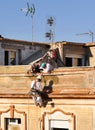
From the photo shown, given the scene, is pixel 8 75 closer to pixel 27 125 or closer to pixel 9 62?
pixel 27 125

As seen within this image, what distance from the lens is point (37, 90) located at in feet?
65.1

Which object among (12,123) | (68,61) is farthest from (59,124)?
(68,61)

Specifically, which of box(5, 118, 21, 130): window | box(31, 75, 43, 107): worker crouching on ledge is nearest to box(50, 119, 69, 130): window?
box(31, 75, 43, 107): worker crouching on ledge

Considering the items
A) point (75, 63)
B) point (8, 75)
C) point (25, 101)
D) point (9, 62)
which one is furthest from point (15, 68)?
point (75, 63)

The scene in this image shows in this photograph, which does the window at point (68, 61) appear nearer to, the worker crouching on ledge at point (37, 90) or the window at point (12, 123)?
the window at point (12, 123)

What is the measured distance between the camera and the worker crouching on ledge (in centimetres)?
1978

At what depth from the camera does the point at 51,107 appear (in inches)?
782

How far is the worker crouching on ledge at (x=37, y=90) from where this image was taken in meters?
19.8

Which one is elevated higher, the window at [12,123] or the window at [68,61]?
the window at [68,61]

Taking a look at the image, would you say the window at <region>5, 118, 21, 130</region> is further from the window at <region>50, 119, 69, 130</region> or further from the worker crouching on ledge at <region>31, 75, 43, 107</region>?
the window at <region>50, 119, 69, 130</region>

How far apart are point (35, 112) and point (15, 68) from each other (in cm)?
253

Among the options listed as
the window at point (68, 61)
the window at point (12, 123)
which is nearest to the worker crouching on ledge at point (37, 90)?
the window at point (12, 123)

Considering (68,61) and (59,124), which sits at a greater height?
(68,61)

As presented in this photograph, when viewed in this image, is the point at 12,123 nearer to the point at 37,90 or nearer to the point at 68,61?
the point at 37,90
